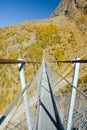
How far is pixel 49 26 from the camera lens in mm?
29453

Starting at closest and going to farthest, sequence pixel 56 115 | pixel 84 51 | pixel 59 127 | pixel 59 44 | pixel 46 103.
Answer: pixel 59 127, pixel 56 115, pixel 46 103, pixel 84 51, pixel 59 44

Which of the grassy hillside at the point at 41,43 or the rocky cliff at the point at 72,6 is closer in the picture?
the grassy hillside at the point at 41,43

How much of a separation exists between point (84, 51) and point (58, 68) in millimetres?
4143

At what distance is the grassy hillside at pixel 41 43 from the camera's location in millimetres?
21516

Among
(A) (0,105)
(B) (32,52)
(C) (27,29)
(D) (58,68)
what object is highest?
(C) (27,29)

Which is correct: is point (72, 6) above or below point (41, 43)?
above

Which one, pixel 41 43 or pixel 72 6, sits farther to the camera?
pixel 72 6

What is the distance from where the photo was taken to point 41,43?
86.6 feet

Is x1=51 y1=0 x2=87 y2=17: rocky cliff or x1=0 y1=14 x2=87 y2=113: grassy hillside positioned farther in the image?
x1=51 y1=0 x2=87 y2=17: rocky cliff

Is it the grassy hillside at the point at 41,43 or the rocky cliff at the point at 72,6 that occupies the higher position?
the rocky cliff at the point at 72,6

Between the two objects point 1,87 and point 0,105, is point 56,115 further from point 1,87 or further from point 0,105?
point 1,87

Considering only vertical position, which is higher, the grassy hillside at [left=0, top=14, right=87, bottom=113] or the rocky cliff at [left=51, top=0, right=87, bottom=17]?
the rocky cliff at [left=51, top=0, right=87, bottom=17]

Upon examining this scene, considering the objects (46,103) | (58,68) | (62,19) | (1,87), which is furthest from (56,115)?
(62,19)

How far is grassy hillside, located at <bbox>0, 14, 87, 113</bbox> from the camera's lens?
847 inches
